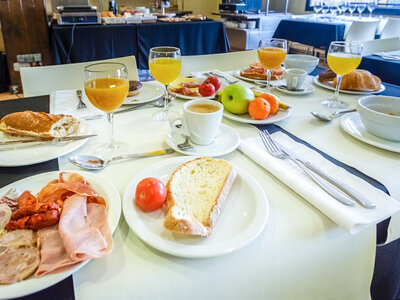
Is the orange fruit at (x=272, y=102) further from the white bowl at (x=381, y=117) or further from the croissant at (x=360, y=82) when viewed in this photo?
the croissant at (x=360, y=82)

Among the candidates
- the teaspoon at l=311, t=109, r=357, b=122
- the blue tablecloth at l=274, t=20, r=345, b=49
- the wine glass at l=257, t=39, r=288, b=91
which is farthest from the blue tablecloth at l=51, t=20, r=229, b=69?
the teaspoon at l=311, t=109, r=357, b=122

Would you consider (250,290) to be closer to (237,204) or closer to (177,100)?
(237,204)

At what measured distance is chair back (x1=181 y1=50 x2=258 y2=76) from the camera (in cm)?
177

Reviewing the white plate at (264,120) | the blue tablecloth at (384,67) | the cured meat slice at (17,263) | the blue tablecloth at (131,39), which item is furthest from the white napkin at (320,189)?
the blue tablecloth at (131,39)

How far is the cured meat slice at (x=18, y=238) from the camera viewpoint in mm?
419

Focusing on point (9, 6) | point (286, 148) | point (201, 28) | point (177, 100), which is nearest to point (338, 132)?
point (286, 148)

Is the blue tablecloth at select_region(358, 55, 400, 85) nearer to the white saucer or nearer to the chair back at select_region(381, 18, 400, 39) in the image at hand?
the white saucer

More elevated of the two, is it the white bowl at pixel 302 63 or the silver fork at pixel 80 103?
the white bowl at pixel 302 63

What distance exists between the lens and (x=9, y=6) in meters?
3.14

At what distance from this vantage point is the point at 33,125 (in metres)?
0.78

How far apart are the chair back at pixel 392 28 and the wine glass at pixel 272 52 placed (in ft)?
10.7

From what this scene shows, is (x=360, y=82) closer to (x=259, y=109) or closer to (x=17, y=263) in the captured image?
(x=259, y=109)

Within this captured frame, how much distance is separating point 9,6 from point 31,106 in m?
2.88

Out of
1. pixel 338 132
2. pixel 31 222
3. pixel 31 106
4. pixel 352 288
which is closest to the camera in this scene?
pixel 31 222
